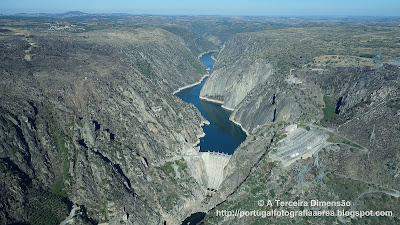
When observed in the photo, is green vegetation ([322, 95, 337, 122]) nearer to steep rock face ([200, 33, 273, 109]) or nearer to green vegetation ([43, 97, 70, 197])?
steep rock face ([200, 33, 273, 109])

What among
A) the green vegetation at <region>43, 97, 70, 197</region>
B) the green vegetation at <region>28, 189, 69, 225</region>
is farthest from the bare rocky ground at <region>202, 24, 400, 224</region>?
the green vegetation at <region>43, 97, 70, 197</region>

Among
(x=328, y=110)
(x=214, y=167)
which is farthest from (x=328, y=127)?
(x=214, y=167)

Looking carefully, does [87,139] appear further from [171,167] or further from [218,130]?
[218,130]

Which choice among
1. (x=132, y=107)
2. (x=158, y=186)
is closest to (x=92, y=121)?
(x=132, y=107)

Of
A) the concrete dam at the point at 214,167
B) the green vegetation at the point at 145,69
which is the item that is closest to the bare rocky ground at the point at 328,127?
the concrete dam at the point at 214,167

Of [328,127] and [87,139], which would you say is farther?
[87,139]

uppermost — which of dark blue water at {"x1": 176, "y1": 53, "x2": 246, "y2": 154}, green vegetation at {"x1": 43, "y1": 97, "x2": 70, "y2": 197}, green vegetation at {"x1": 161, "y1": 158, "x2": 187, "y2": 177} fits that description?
green vegetation at {"x1": 43, "y1": 97, "x2": 70, "y2": 197}

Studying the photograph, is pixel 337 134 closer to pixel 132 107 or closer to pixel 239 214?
pixel 239 214
